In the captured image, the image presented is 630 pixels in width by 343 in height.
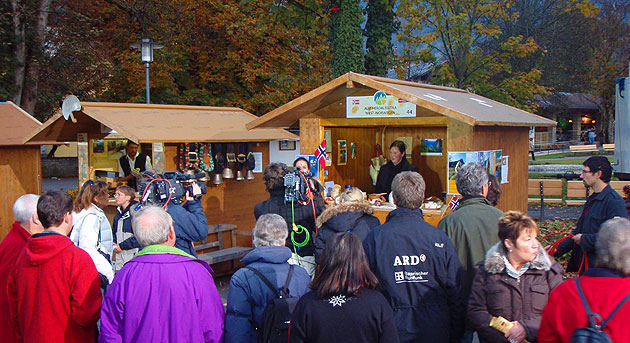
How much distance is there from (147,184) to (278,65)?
59.0ft

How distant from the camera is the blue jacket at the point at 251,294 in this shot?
3.34m

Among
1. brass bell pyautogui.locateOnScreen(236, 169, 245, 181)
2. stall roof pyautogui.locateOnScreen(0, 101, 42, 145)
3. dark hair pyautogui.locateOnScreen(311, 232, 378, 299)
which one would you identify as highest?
stall roof pyautogui.locateOnScreen(0, 101, 42, 145)

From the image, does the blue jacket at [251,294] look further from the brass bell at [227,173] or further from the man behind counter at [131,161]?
the man behind counter at [131,161]

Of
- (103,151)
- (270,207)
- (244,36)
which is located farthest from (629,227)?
(244,36)

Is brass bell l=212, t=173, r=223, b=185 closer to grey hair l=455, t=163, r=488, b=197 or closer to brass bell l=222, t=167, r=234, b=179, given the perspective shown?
brass bell l=222, t=167, r=234, b=179

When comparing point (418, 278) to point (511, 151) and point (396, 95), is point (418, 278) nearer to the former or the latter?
point (396, 95)

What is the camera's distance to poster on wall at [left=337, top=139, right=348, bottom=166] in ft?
31.0

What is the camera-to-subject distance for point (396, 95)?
726 centimetres

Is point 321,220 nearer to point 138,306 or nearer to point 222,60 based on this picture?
point 138,306

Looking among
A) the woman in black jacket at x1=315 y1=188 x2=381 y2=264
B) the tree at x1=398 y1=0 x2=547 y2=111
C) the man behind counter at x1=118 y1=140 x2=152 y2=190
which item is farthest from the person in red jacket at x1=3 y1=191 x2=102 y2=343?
the tree at x1=398 y1=0 x2=547 y2=111

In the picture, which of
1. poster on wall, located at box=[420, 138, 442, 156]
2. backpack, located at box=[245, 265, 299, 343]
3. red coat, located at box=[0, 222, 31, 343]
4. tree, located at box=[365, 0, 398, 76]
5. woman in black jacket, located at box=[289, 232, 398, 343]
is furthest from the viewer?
tree, located at box=[365, 0, 398, 76]

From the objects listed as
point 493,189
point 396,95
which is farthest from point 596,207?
point 396,95

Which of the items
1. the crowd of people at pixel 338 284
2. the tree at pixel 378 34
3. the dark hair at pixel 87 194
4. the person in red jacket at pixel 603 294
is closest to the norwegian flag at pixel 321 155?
the dark hair at pixel 87 194

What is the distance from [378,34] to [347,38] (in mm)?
1626
